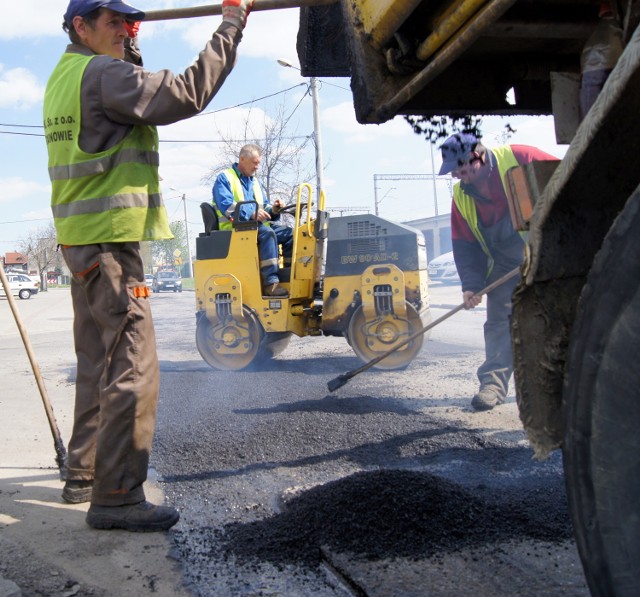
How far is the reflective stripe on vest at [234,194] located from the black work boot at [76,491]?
419cm

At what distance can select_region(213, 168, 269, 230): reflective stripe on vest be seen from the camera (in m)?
6.71

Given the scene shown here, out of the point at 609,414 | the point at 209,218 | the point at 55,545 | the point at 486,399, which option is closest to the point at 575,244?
the point at 609,414

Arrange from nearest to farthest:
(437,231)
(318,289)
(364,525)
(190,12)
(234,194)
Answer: (364,525)
(190,12)
(234,194)
(318,289)
(437,231)

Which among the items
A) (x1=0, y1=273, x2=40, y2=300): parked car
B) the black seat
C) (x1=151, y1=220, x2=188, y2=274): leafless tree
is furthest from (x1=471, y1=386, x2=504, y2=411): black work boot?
(x1=151, y1=220, x2=188, y2=274): leafless tree

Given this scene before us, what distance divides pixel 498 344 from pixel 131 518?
315cm

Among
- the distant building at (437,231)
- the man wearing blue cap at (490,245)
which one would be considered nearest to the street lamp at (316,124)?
the man wearing blue cap at (490,245)

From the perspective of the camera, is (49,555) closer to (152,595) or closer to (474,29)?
(152,595)

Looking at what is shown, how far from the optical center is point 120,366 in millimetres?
2633

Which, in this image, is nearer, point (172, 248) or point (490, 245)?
point (490, 245)

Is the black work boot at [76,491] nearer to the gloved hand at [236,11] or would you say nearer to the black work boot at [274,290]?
the gloved hand at [236,11]

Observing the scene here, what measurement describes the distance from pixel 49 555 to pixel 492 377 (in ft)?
10.5

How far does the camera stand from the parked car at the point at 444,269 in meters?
23.2

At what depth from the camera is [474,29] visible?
57.1 inches

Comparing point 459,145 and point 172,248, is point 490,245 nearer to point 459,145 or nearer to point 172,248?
point 459,145
